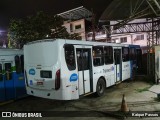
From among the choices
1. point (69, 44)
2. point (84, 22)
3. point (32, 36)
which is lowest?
point (69, 44)

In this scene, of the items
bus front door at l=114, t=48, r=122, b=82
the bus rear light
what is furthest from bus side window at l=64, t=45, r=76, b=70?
bus front door at l=114, t=48, r=122, b=82

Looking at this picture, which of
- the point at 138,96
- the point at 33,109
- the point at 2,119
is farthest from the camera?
the point at 138,96

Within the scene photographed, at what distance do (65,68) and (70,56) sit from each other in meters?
0.57

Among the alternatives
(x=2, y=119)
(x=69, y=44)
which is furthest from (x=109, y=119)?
(x=2, y=119)

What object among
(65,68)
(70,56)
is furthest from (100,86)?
(65,68)

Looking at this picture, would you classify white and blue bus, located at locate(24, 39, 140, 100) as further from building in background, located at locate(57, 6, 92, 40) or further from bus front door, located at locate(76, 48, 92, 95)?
building in background, located at locate(57, 6, 92, 40)

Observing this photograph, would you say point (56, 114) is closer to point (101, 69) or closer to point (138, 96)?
point (101, 69)

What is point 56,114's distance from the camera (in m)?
6.97

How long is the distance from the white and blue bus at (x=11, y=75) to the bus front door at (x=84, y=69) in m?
3.26

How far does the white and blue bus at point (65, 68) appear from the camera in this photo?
23.0ft

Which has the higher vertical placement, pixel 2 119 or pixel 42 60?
pixel 42 60

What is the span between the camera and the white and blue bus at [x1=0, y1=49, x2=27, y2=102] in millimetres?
8438

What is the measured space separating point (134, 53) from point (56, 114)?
911 centimetres

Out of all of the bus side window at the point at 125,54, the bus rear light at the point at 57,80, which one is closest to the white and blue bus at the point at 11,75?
the bus rear light at the point at 57,80
